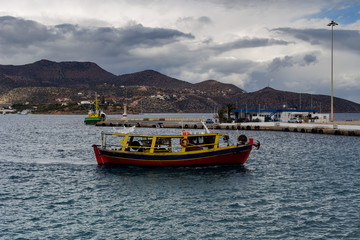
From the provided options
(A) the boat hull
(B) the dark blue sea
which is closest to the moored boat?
(A) the boat hull

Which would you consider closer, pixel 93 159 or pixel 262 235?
pixel 262 235

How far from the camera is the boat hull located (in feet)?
102

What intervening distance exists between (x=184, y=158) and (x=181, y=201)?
9059 mm

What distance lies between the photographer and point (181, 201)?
2223cm

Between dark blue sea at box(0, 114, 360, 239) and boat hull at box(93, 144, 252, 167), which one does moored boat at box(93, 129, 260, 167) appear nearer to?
boat hull at box(93, 144, 252, 167)

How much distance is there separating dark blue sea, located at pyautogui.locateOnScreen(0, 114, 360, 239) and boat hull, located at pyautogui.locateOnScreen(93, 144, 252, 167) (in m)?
0.76

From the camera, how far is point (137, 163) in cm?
3203

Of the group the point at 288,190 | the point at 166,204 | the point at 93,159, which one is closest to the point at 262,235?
the point at 166,204

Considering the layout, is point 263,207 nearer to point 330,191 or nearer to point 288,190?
point 288,190

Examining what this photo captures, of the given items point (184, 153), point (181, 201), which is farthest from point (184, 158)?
point (181, 201)

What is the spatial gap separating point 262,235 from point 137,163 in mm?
17545

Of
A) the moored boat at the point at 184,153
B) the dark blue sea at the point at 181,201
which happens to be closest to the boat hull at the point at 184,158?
the moored boat at the point at 184,153

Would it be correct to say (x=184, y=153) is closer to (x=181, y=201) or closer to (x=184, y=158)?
(x=184, y=158)

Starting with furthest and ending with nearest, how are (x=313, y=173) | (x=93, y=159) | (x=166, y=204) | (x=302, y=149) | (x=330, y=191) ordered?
(x=302, y=149) < (x=93, y=159) < (x=313, y=173) < (x=330, y=191) < (x=166, y=204)
